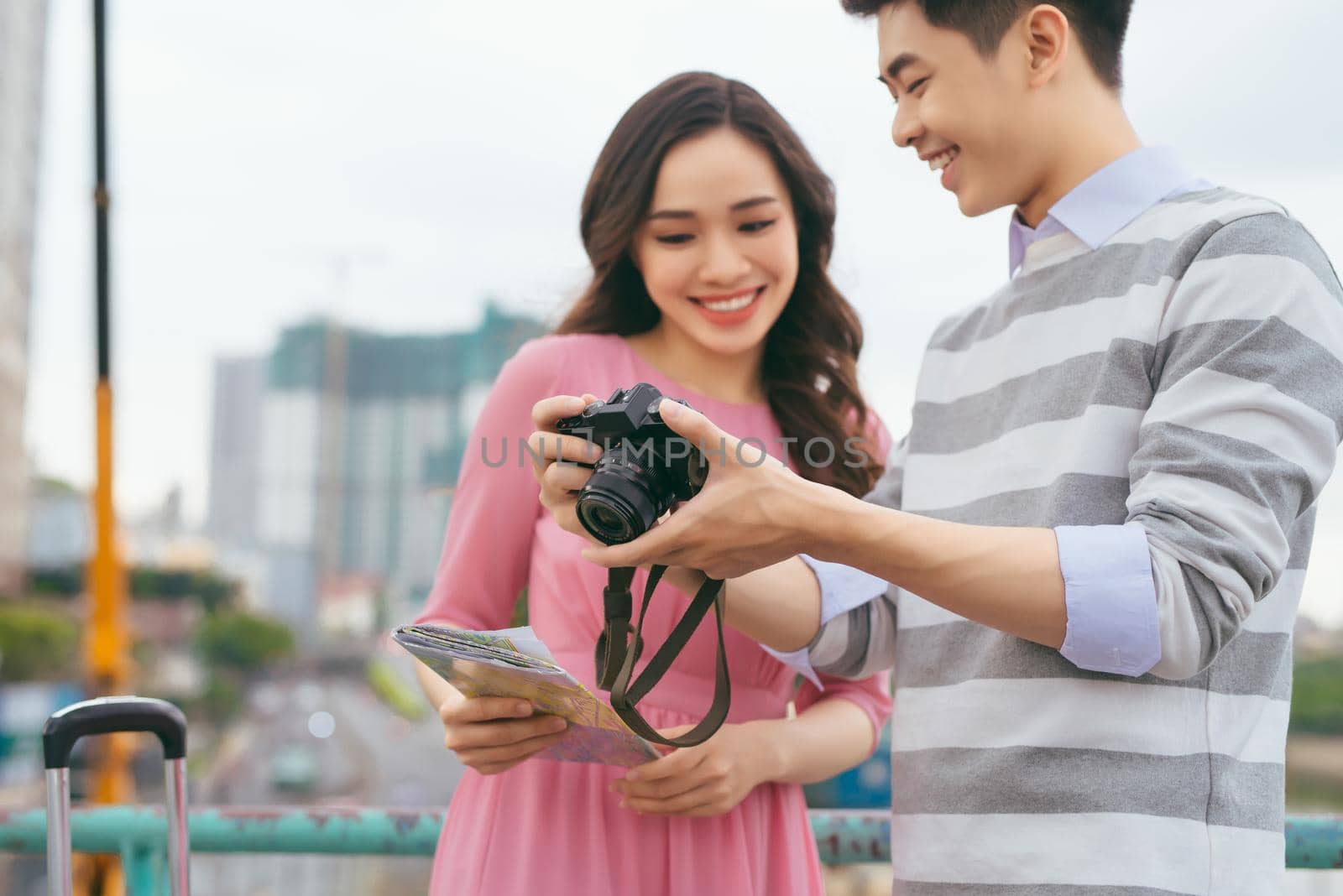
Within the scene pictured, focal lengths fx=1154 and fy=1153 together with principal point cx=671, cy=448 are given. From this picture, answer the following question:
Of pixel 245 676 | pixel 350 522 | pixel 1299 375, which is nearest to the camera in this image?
pixel 1299 375

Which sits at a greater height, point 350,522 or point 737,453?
point 737,453

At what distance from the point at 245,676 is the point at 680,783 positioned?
2056 inches

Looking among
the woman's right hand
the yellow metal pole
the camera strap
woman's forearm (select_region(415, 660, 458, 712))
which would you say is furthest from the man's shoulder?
the yellow metal pole

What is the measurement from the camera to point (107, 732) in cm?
126

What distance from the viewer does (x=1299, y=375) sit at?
40.8 inches

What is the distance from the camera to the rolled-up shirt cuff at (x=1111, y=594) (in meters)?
1.00

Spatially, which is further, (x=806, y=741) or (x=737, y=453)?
(x=806, y=741)

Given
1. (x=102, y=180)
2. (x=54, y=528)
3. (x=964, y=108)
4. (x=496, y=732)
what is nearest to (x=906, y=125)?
(x=964, y=108)

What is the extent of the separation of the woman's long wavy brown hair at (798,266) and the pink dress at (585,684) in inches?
3.7

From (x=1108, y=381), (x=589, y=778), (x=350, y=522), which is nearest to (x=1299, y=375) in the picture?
(x=1108, y=381)

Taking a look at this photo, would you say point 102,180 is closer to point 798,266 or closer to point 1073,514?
point 798,266

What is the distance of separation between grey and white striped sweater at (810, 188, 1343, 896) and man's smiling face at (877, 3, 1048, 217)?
105mm

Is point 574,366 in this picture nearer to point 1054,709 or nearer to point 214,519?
point 1054,709

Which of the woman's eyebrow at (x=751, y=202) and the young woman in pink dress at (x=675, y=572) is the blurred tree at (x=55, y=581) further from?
the woman's eyebrow at (x=751, y=202)
